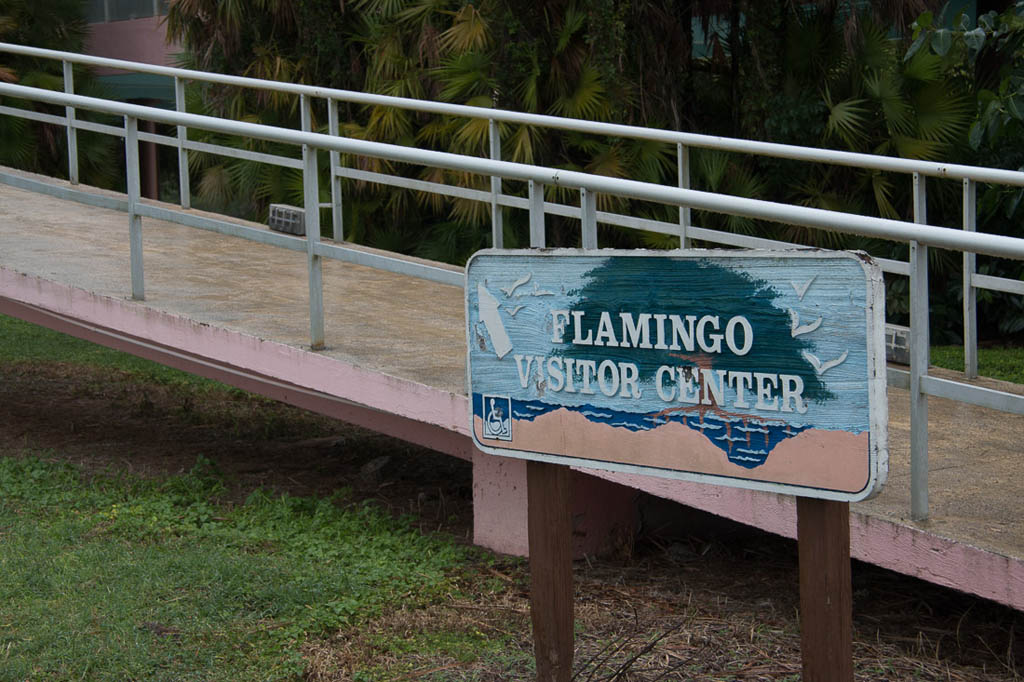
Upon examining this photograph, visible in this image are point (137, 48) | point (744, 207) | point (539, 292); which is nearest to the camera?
point (539, 292)

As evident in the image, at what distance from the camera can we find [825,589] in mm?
2674

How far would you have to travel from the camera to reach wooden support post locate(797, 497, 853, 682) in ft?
8.70

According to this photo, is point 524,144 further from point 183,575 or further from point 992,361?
point 183,575

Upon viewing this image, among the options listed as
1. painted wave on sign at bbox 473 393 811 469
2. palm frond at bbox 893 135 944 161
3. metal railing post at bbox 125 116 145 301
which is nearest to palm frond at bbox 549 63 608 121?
palm frond at bbox 893 135 944 161

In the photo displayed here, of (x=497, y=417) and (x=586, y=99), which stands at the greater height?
(x=586, y=99)

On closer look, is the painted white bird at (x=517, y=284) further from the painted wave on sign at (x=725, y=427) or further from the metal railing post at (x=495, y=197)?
the metal railing post at (x=495, y=197)

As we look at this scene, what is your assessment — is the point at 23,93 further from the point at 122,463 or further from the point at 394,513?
the point at 394,513

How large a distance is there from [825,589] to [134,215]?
13.2ft

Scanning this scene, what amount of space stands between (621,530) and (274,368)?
5.31 ft

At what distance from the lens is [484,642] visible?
4047 mm

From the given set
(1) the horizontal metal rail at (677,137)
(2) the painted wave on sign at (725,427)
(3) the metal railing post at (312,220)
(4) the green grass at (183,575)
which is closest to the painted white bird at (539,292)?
(2) the painted wave on sign at (725,427)

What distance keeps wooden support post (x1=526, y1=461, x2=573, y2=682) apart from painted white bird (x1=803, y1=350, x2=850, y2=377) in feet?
2.69

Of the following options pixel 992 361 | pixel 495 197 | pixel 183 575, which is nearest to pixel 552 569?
pixel 183 575

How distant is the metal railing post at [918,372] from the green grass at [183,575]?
1.70 metres
